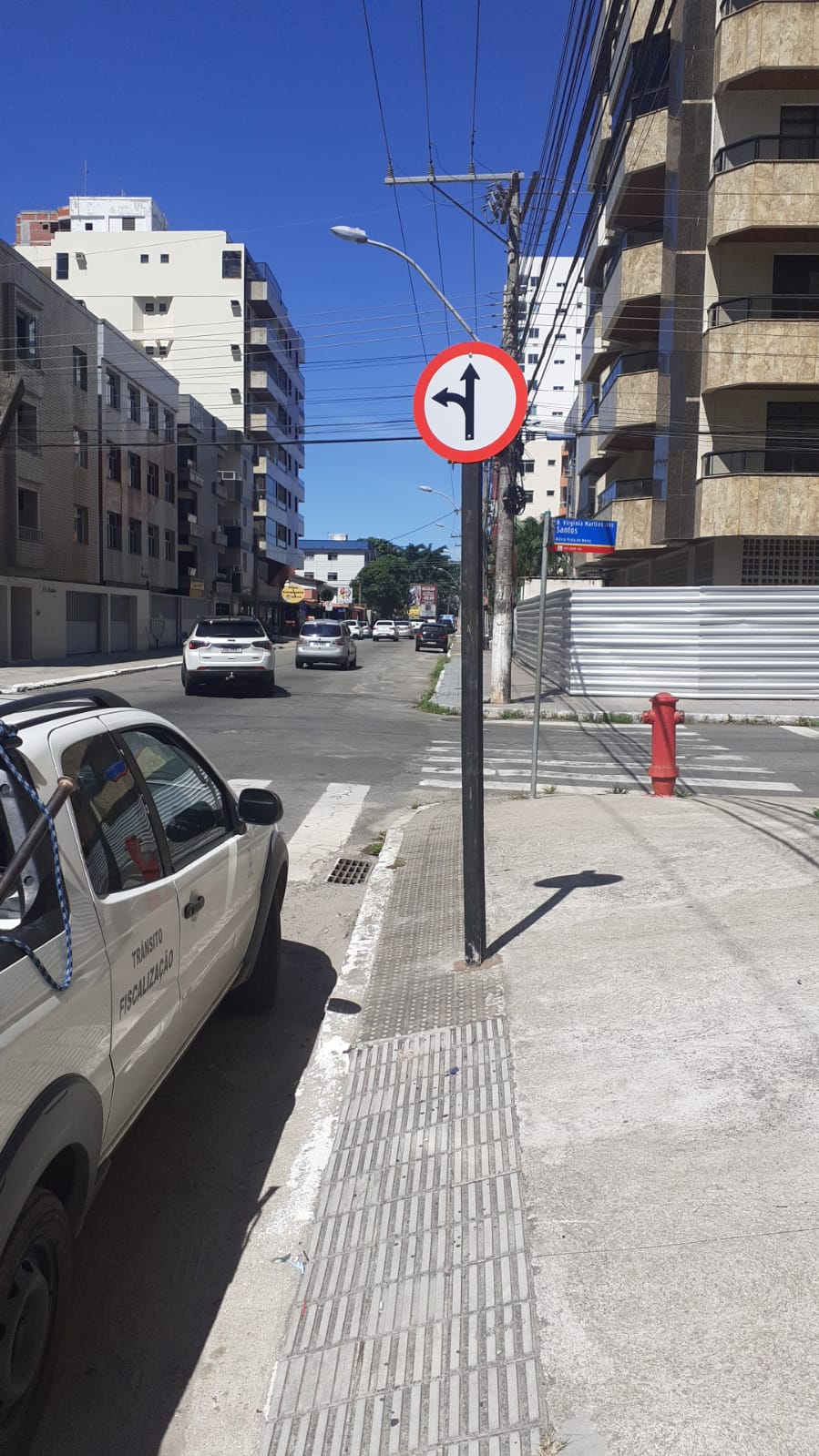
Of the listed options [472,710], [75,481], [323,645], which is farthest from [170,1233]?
[75,481]

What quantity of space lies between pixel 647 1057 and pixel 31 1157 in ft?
7.82

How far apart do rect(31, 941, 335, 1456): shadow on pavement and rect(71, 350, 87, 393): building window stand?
38.2 metres

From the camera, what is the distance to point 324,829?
9672 millimetres

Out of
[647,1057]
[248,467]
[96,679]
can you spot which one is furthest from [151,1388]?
[248,467]

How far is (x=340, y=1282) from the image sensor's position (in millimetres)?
3064

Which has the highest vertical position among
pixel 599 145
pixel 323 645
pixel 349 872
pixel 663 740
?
pixel 599 145

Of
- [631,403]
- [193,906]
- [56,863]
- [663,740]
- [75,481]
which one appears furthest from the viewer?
[75,481]

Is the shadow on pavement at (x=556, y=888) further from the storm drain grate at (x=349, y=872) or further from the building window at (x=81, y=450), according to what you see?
the building window at (x=81, y=450)

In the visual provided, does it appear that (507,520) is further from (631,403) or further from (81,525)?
(81,525)

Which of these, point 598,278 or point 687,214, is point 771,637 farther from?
point 598,278

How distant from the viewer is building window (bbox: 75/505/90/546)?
4016 cm

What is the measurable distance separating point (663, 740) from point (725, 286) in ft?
63.0

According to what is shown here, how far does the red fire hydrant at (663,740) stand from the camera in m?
9.62

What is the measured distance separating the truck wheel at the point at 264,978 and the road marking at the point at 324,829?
266 cm
